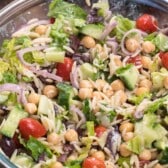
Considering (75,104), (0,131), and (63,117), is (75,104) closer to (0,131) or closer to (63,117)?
(63,117)

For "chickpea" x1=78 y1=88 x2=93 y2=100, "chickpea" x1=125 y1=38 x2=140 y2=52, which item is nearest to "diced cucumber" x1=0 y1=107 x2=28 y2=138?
"chickpea" x1=78 y1=88 x2=93 y2=100

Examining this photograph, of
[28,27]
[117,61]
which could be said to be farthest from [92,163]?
[28,27]

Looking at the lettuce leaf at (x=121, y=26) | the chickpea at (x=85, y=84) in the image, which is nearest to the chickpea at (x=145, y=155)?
the chickpea at (x=85, y=84)

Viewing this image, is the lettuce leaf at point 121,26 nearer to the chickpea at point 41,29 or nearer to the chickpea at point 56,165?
the chickpea at point 41,29

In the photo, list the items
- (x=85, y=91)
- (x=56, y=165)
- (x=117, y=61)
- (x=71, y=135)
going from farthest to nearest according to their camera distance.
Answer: (x=117, y=61), (x=85, y=91), (x=71, y=135), (x=56, y=165)

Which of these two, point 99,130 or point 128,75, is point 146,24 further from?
point 99,130

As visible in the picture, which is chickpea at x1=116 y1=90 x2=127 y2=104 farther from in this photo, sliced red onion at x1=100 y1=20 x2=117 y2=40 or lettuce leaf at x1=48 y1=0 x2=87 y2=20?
lettuce leaf at x1=48 y1=0 x2=87 y2=20

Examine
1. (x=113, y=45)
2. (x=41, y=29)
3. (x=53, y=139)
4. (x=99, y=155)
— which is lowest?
(x=99, y=155)

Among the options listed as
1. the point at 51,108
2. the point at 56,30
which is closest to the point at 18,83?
the point at 51,108
